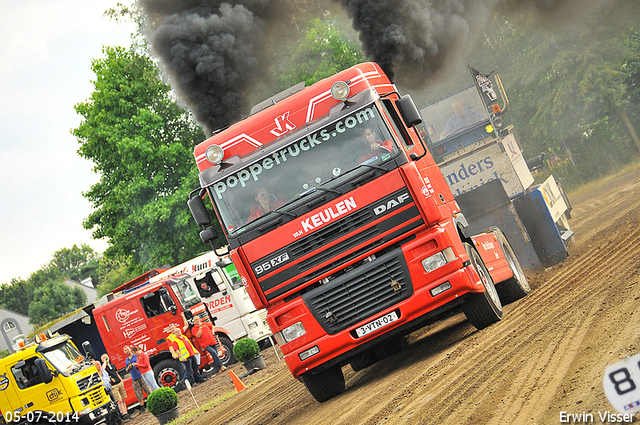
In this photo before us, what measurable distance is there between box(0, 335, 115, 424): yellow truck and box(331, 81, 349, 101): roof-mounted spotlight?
10698mm

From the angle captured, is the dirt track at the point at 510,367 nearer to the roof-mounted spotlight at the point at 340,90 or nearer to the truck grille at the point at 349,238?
the truck grille at the point at 349,238

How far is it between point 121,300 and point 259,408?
10366 mm

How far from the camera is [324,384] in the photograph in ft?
27.5

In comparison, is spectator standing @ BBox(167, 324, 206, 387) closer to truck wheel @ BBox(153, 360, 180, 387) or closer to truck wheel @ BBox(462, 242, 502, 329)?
truck wheel @ BBox(153, 360, 180, 387)

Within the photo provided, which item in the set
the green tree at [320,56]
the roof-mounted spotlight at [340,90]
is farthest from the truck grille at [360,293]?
the green tree at [320,56]

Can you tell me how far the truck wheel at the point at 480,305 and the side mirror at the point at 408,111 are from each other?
1.68m

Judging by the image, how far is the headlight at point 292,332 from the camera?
7.73 m

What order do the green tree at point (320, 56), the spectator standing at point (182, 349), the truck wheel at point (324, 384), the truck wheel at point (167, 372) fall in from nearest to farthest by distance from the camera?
the truck wheel at point (324, 384), the spectator standing at point (182, 349), the truck wheel at point (167, 372), the green tree at point (320, 56)

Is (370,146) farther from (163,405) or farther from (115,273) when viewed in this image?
(115,273)

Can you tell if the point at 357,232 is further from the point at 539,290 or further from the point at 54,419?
the point at 54,419

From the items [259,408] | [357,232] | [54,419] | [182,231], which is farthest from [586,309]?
[182,231]

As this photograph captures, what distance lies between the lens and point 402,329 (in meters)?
7.66

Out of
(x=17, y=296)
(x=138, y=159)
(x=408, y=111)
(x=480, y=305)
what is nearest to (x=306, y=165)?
(x=408, y=111)

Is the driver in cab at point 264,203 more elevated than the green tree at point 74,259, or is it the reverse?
the green tree at point 74,259
